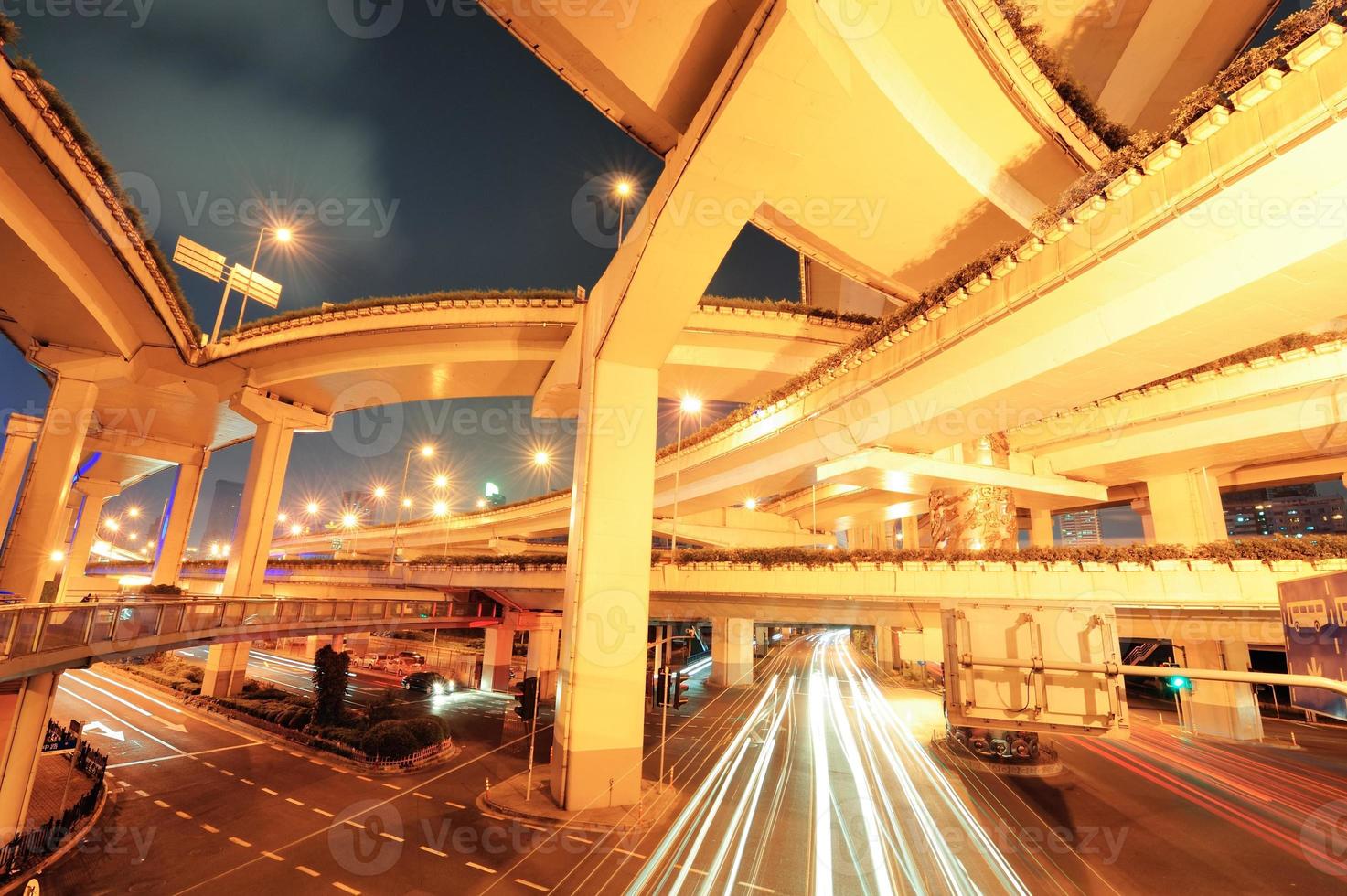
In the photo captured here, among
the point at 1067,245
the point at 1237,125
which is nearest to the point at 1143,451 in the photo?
the point at 1067,245

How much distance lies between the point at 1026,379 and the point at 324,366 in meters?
26.1

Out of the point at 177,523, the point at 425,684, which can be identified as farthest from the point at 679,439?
the point at 177,523

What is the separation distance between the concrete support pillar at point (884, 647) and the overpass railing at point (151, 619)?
4040 centimetres

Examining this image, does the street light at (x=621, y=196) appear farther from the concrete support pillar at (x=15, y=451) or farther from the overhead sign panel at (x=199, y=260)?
the concrete support pillar at (x=15, y=451)

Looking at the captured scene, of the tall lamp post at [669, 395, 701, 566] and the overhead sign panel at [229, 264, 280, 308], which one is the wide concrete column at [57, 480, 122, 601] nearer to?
the overhead sign panel at [229, 264, 280, 308]

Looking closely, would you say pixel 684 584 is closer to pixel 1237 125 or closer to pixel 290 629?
pixel 290 629

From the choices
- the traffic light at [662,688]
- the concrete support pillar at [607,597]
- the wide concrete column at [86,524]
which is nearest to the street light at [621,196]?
the concrete support pillar at [607,597]

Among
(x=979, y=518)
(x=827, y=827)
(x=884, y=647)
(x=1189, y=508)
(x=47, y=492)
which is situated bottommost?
(x=884, y=647)

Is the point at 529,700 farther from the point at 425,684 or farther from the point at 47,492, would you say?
the point at 425,684

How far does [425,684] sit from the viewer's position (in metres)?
30.2

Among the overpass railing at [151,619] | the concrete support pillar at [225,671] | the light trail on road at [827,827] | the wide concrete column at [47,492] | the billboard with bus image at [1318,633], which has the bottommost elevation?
the light trail on road at [827,827]

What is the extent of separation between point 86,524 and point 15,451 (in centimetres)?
2588

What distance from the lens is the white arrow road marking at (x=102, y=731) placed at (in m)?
19.7

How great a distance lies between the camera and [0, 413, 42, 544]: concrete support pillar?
22.9 m
